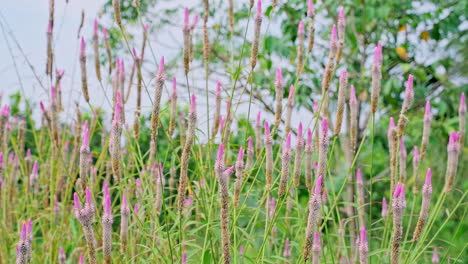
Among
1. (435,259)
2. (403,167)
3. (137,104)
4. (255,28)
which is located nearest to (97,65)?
(137,104)

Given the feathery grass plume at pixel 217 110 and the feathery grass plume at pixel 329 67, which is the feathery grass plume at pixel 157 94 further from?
the feathery grass plume at pixel 217 110

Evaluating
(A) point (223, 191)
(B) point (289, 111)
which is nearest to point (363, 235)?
(A) point (223, 191)

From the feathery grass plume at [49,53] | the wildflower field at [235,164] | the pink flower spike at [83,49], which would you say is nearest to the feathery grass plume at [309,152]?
the wildflower field at [235,164]

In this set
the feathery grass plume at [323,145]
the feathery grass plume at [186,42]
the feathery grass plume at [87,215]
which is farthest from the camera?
the feathery grass plume at [186,42]

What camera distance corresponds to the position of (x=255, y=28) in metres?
1.43

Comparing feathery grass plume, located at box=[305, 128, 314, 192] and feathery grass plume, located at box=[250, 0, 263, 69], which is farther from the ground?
feathery grass plume, located at box=[250, 0, 263, 69]

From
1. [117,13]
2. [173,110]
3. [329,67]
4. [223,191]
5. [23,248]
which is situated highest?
[117,13]

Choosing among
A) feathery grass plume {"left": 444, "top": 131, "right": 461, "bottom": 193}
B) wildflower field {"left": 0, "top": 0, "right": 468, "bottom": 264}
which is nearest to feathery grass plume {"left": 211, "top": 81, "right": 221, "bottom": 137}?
wildflower field {"left": 0, "top": 0, "right": 468, "bottom": 264}

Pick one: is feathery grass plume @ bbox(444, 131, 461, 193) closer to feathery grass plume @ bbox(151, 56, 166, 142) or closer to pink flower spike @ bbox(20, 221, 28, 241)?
feathery grass plume @ bbox(151, 56, 166, 142)

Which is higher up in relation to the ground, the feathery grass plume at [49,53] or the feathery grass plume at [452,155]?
the feathery grass plume at [49,53]

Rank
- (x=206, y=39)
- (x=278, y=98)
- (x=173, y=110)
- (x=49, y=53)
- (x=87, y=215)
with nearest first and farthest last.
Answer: (x=87, y=215) → (x=173, y=110) → (x=278, y=98) → (x=206, y=39) → (x=49, y=53)

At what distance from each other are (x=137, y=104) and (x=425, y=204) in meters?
0.87

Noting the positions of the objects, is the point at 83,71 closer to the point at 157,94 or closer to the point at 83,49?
the point at 83,49

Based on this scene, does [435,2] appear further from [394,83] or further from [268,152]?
[268,152]
